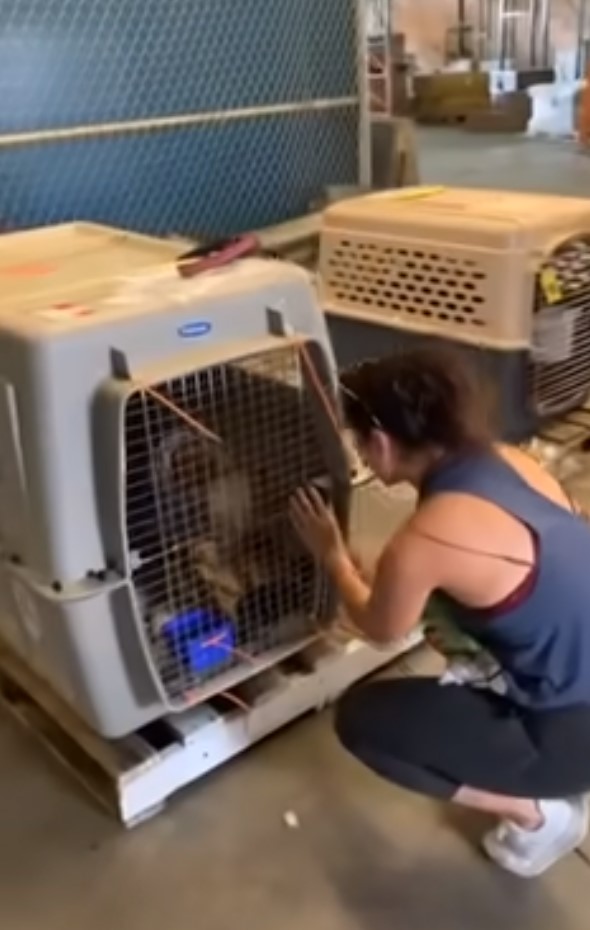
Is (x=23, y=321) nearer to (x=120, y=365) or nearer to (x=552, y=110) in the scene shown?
→ (x=120, y=365)

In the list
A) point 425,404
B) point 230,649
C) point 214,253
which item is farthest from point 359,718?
point 214,253

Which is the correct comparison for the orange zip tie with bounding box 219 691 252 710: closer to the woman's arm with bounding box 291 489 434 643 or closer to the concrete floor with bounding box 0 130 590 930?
the concrete floor with bounding box 0 130 590 930

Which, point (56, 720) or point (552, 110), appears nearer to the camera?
point (56, 720)

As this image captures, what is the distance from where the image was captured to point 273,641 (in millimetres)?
1736

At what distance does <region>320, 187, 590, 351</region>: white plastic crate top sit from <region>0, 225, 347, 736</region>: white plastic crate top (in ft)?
2.68

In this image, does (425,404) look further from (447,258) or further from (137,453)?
(447,258)

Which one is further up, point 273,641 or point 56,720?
point 273,641

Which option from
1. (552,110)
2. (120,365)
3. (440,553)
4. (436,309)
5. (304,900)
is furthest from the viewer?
(552,110)

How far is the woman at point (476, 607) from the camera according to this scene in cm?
129

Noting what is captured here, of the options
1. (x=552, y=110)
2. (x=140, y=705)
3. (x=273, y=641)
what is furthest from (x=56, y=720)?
(x=552, y=110)

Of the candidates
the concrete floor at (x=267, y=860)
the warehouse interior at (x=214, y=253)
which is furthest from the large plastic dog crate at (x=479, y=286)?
the concrete floor at (x=267, y=860)

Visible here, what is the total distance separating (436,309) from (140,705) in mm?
1285

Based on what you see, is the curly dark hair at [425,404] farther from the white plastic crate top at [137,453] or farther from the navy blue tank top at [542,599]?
the white plastic crate top at [137,453]

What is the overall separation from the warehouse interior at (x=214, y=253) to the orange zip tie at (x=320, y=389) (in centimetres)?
25
